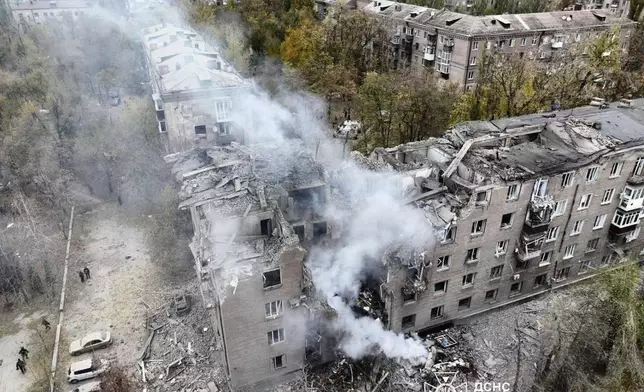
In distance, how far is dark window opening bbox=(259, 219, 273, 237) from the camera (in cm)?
2215

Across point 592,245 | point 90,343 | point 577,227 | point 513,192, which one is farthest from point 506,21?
point 90,343

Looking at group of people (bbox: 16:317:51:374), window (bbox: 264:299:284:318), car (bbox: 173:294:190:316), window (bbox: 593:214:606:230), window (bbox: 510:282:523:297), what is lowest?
group of people (bbox: 16:317:51:374)

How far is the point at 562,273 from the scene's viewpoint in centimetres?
2856

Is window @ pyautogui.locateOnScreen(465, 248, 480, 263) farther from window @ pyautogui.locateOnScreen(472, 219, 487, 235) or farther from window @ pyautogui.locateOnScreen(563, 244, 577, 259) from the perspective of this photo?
window @ pyautogui.locateOnScreen(563, 244, 577, 259)

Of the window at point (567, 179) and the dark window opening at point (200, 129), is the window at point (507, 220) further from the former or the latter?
the dark window opening at point (200, 129)

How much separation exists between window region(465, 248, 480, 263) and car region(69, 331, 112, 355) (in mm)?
20419

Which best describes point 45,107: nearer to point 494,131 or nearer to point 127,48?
point 127,48

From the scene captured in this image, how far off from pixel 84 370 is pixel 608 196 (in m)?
30.5

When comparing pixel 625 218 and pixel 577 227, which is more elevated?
pixel 625 218

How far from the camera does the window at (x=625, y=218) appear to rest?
89.0 feet

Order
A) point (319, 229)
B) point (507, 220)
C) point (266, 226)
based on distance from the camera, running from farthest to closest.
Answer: point (507, 220)
point (319, 229)
point (266, 226)

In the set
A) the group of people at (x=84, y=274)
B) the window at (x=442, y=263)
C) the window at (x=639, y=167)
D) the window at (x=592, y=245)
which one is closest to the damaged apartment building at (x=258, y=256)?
the window at (x=442, y=263)

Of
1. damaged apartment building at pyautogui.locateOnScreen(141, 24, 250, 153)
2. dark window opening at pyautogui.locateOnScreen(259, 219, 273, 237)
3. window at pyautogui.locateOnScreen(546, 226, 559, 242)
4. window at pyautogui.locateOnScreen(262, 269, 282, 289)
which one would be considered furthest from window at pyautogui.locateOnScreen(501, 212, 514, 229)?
damaged apartment building at pyautogui.locateOnScreen(141, 24, 250, 153)

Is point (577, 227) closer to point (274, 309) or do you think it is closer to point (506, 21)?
point (274, 309)
